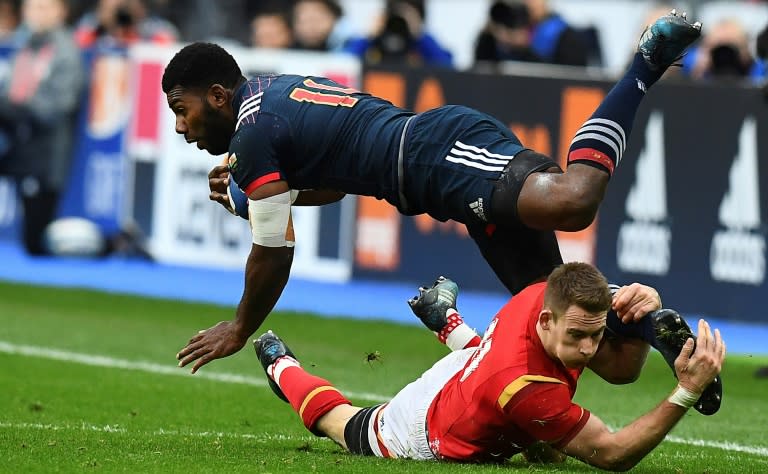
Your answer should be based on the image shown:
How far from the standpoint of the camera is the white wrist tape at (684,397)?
6320 mm

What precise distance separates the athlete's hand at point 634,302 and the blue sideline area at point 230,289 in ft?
19.1

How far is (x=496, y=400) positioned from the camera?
6523 millimetres

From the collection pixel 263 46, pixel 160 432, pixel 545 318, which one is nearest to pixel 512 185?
pixel 545 318

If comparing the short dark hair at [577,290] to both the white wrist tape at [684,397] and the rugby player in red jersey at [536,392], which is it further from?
the white wrist tape at [684,397]

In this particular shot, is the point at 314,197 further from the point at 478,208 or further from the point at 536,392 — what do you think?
the point at 536,392

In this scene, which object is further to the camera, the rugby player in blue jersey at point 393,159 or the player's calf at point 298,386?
the player's calf at point 298,386

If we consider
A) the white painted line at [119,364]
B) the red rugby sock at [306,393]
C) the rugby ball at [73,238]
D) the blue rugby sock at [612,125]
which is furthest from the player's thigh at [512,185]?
the rugby ball at [73,238]

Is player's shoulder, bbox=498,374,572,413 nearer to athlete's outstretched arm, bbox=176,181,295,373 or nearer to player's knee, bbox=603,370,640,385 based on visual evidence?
player's knee, bbox=603,370,640,385

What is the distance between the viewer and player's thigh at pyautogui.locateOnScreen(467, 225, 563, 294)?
7328 millimetres

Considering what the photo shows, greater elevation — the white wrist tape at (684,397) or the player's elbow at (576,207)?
the player's elbow at (576,207)

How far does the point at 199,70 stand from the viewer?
24.9ft

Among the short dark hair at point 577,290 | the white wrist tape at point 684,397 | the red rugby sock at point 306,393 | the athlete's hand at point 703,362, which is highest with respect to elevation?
the short dark hair at point 577,290

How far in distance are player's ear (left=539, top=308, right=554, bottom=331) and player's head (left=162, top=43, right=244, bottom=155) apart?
211 centimetres

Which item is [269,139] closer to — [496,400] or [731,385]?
[496,400]
